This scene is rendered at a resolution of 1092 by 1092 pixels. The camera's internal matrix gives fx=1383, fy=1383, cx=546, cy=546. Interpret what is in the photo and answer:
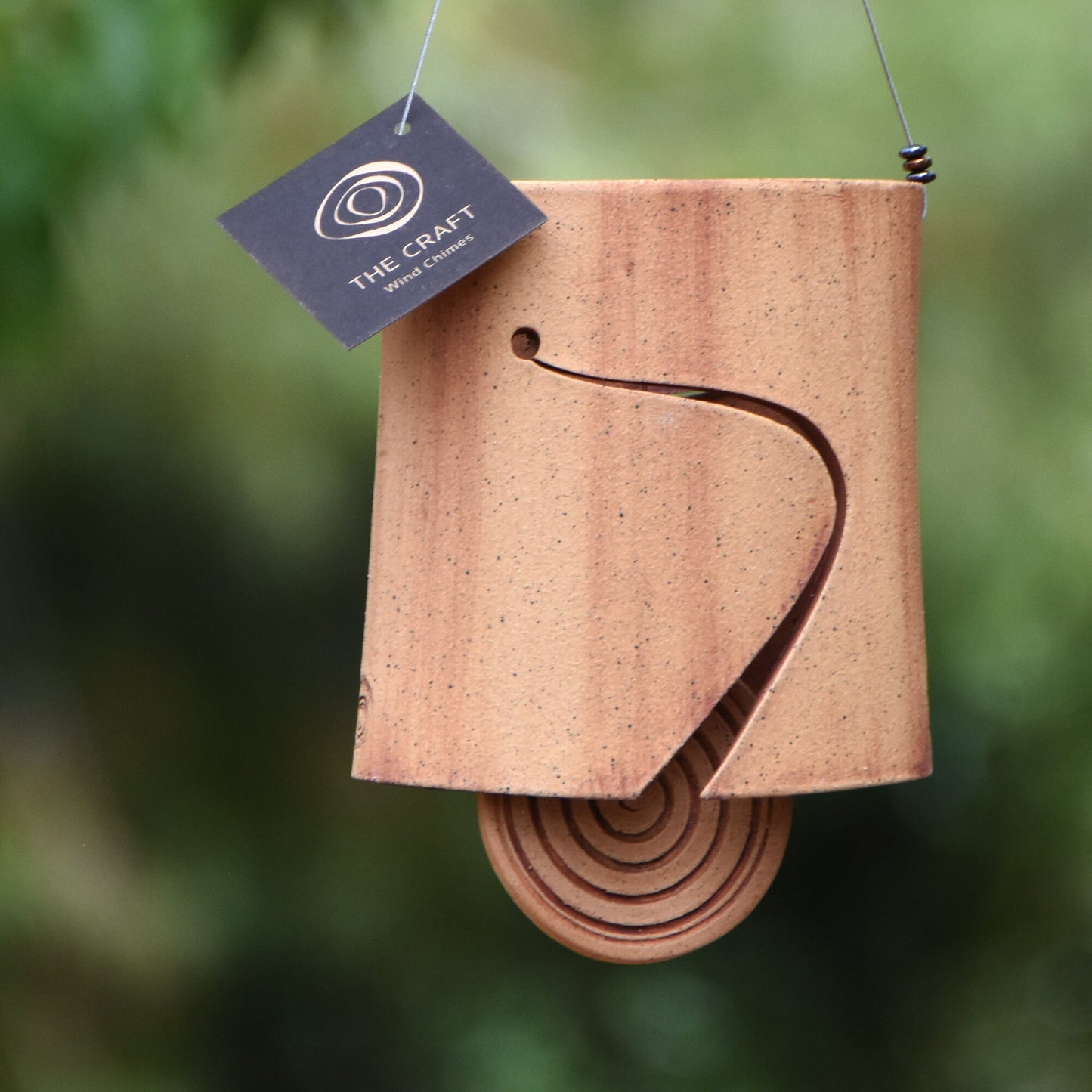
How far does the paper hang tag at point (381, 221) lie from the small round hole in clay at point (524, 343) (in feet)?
0.18

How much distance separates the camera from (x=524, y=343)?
0.77 metres

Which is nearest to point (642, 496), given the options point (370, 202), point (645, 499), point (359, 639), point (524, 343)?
point (645, 499)

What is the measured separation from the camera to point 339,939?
168 cm

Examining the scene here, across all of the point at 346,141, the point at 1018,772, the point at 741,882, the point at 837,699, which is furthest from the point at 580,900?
the point at 1018,772

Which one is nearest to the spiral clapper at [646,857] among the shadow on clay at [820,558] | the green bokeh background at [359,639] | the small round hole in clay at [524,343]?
the shadow on clay at [820,558]

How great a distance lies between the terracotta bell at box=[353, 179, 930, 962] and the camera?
75 centimetres

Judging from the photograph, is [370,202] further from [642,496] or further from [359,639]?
[359,639]

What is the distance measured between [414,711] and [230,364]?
3.06 ft

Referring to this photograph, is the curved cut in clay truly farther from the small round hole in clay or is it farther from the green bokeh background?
the green bokeh background

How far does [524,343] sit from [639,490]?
0.10 m

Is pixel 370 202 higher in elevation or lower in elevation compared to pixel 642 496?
higher

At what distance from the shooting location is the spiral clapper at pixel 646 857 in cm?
85

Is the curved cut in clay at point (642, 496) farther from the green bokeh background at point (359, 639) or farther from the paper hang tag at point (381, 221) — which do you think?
the green bokeh background at point (359, 639)

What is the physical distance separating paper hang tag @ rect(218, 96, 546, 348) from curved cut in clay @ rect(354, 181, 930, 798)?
0.11ft
